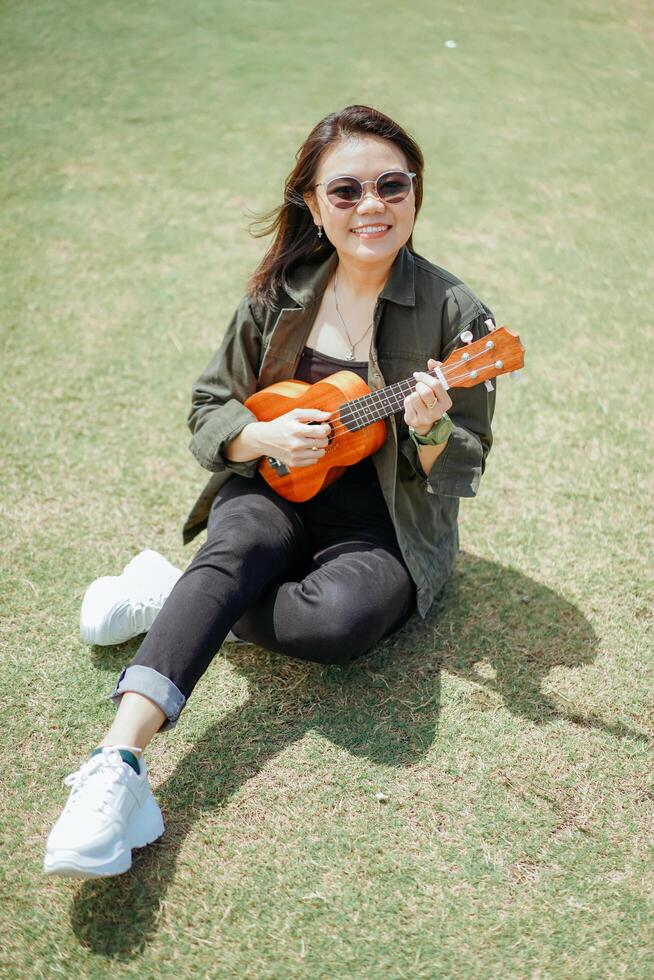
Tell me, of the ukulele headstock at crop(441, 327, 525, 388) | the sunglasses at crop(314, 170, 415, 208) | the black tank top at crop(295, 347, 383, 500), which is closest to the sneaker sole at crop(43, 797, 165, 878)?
the black tank top at crop(295, 347, 383, 500)

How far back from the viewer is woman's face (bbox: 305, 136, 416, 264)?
9.15 feet

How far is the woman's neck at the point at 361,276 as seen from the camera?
295 centimetres

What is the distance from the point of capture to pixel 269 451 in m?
2.90

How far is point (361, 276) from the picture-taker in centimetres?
300

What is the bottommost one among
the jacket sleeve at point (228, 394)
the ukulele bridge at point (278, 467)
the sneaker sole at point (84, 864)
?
the sneaker sole at point (84, 864)

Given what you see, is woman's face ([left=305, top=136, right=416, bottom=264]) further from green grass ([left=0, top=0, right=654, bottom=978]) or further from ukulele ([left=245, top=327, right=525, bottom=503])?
green grass ([left=0, top=0, right=654, bottom=978])

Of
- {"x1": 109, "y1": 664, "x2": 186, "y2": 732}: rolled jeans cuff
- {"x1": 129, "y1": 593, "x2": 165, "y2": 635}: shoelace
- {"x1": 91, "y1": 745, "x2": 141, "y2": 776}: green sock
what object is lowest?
{"x1": 129, "y1": 593, "x2": 165, "y2": 635}: shoelace

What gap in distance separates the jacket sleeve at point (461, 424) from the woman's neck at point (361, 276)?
0.25 meters

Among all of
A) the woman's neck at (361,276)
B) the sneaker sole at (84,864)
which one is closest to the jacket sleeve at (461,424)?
the woman's neck at (361,276)

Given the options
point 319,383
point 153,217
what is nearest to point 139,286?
point 153,217

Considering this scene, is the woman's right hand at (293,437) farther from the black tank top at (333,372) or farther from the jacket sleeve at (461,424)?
the jacket sleeve at (461,424)

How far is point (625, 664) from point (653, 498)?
1.05 m

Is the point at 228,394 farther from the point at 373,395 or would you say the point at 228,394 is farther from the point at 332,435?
the point at 373,395

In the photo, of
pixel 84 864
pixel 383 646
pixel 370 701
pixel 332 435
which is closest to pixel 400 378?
pixel 332 435
